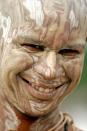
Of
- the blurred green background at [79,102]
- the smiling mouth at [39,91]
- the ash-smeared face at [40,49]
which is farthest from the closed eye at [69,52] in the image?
the blurred green background at [79,102]

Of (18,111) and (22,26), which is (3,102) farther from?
(22,26)

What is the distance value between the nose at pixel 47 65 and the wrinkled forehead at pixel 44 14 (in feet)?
0.32

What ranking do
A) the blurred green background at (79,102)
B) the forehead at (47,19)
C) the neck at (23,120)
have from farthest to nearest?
the blurred green background at (79,102), the neck at (23,120), the forehead at (47,19)

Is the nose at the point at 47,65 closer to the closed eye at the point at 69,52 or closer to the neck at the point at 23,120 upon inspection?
the closed eye at the point at 69,52

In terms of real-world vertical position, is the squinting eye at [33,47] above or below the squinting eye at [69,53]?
above

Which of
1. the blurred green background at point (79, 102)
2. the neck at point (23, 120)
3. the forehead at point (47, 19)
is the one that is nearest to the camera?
the forehead at point (47, 19)

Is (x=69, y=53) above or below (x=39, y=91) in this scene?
above

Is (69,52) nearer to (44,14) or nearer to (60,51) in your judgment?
(60,51)

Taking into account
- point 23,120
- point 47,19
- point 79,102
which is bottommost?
point 79,102

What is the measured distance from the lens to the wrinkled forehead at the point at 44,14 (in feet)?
10.4

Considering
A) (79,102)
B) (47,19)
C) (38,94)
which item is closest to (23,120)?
(38,94)

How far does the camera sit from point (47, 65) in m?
3.16

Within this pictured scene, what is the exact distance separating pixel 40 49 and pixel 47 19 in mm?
114

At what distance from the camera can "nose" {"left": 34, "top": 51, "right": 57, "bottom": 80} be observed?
3160 millimetres
